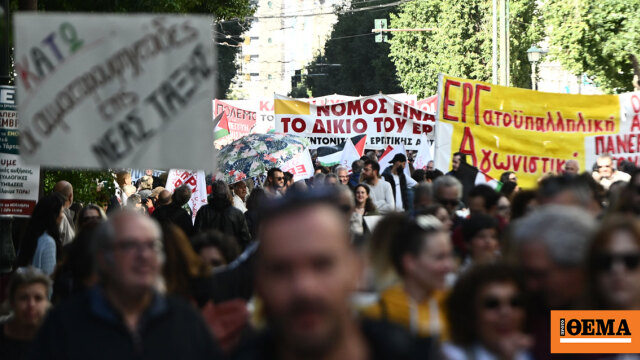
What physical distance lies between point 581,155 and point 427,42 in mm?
53294

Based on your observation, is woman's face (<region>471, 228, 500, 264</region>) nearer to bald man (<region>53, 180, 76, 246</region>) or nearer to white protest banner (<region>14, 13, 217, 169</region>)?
white protest banner (<region>14, 13, 217, 169</region>)

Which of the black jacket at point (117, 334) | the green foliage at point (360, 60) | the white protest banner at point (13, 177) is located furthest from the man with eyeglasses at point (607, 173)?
the green foliage at point (360, 60)

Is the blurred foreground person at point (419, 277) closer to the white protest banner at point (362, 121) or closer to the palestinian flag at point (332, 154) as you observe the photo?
the white protest banner at point (362, 121)

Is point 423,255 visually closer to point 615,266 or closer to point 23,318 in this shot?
point 615,266

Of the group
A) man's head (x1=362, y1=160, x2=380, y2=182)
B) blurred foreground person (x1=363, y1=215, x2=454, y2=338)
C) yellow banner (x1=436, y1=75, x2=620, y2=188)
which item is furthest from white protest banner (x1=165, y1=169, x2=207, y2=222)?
blurred foreground person (x1=363, y1=215, x2=454, y2=338)

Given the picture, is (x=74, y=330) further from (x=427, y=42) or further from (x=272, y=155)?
(x=427, y=42)

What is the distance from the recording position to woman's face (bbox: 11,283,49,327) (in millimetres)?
5582

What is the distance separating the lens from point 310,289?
7.92 ft

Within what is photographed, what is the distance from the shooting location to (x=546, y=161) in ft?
42.7

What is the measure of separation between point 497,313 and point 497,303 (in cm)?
5

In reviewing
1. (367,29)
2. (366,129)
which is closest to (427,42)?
(367,29)

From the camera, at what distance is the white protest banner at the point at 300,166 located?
1762 cm

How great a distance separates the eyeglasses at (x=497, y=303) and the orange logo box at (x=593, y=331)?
21cm

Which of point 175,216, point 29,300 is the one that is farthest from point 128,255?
point 175,216
